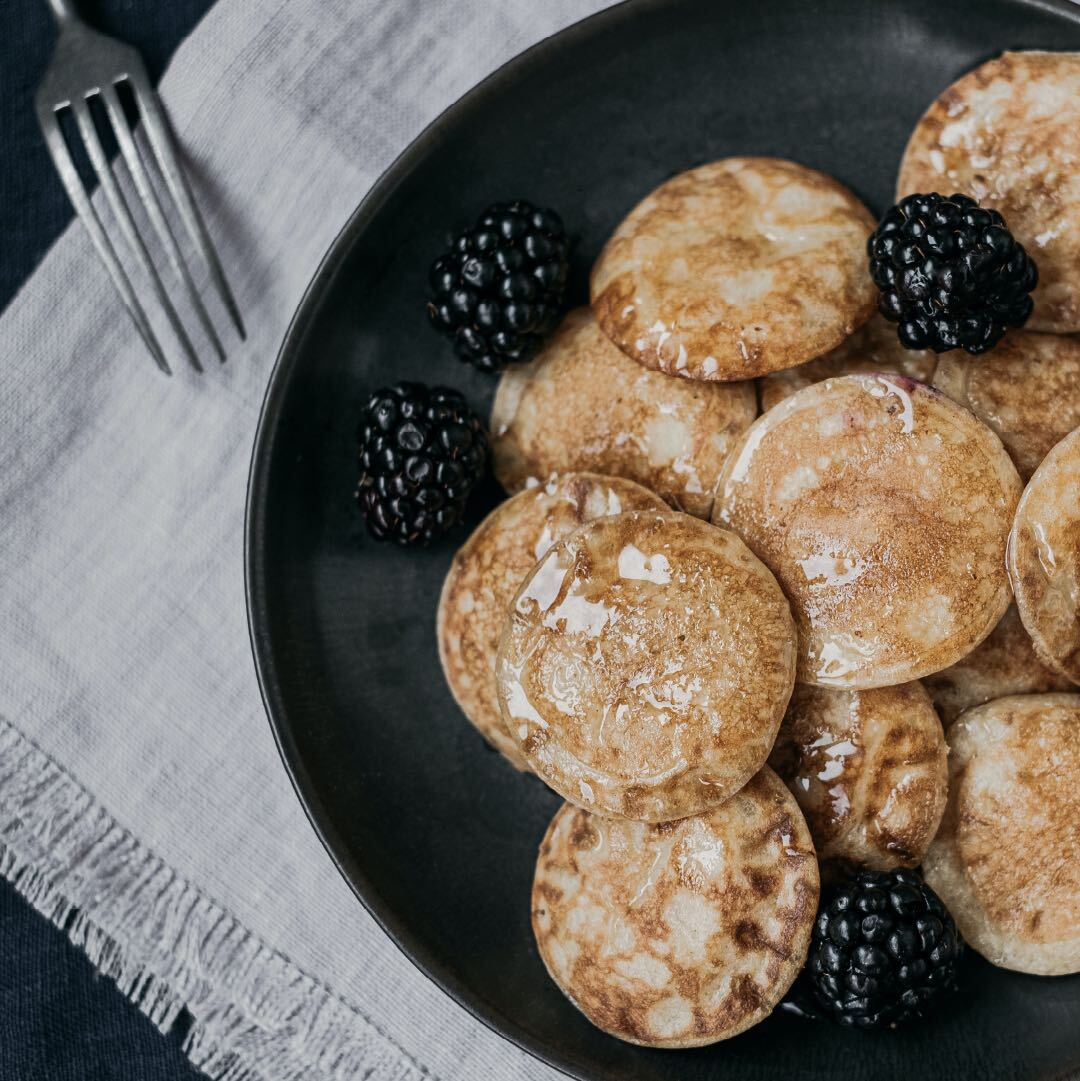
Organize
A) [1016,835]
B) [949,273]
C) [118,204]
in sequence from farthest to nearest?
[118,204], [1016,835], [949,273]

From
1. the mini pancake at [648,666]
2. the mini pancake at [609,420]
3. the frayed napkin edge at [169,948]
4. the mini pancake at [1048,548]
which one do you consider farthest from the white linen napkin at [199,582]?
the mini pancake at [1048,548]

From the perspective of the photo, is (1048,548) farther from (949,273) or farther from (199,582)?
(199,582)

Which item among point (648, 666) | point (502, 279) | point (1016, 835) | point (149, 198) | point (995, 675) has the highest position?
point (149, 198)

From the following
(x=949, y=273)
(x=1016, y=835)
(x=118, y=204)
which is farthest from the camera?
(x=118, y=204)

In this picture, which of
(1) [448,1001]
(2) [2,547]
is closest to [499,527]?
(1) [448,1001]

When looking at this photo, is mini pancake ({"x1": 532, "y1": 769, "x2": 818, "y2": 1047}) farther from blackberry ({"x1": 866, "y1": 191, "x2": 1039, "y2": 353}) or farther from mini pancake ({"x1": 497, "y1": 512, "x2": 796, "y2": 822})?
blackberry ({"x1": 866, "y1": 191, "x2": 1039, "y2": 353})

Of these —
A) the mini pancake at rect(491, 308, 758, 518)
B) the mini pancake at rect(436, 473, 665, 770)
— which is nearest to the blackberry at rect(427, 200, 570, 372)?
the mini pancake at rect(491, 308, 758, 518)

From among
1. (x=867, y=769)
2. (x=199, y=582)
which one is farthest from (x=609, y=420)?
(x=199, y=582)

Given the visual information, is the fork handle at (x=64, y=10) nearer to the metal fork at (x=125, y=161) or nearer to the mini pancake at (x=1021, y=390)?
the metal fork at (x=125, y=161)
